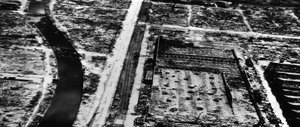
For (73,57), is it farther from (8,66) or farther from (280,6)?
(280,6)

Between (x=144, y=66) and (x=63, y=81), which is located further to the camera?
(x=144, y=66)

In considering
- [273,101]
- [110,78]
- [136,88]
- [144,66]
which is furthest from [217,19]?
[110,78]

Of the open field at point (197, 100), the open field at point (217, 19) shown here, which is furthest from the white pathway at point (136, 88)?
the open field at point (217, 19)

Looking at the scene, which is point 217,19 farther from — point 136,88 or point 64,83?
point 64,83

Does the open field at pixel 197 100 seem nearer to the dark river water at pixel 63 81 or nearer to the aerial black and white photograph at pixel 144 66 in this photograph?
the aerial black and white photograph at pixel 144 66

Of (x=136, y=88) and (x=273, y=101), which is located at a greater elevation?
(x=136, y=88)

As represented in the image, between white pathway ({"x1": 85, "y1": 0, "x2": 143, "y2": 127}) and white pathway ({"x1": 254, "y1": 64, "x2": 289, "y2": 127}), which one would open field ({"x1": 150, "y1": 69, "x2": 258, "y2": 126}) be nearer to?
white pathway ({"x1": 254, "y1": 64, "x2": 289, "y2": 127})

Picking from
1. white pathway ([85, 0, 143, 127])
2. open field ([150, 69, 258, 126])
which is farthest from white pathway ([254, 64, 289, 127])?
white pathway ([85, 0, 143, 127])

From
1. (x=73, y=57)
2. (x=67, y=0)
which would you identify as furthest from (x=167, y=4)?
(x=73, y=57)
